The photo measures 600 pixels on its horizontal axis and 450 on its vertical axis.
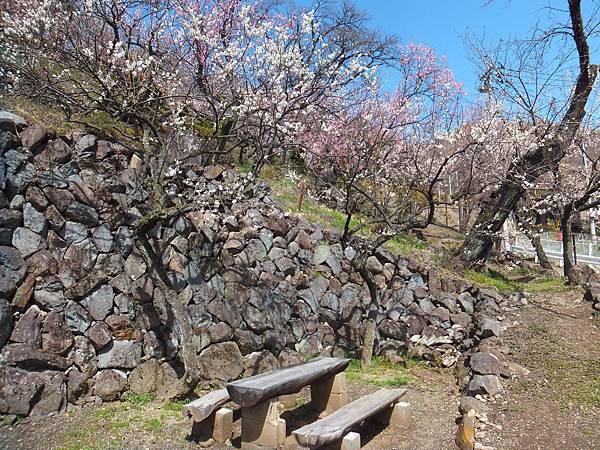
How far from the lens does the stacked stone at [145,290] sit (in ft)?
16.3

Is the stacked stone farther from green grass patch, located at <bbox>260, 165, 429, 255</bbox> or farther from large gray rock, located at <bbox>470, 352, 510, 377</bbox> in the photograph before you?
large gray rock, located at <bbox>470, 352, 510, 377</bbox>

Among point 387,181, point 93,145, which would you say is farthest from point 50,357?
point 387,181

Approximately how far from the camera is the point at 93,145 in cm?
604

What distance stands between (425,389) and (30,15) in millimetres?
7193

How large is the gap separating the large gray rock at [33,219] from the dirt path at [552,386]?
17.1 feet

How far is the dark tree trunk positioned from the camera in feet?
28.9

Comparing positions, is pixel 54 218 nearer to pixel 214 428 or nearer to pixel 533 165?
pixel 214 428

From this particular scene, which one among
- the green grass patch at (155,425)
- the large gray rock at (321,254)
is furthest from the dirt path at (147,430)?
the large gray rock at (321,254)

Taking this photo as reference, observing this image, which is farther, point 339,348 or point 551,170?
point 551,170

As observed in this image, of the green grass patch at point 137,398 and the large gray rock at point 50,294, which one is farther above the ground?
the large gray rock at point 50,294

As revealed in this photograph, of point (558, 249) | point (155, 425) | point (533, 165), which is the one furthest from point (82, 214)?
point (558, 249)

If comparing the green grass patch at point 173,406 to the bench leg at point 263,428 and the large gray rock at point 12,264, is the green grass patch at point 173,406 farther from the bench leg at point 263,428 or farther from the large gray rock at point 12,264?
the large gray rock at point 12,264

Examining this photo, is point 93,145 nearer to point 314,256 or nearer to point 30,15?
point 30,15

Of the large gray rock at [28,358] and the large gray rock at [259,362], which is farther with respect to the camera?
the large gray rock at [259,362]
